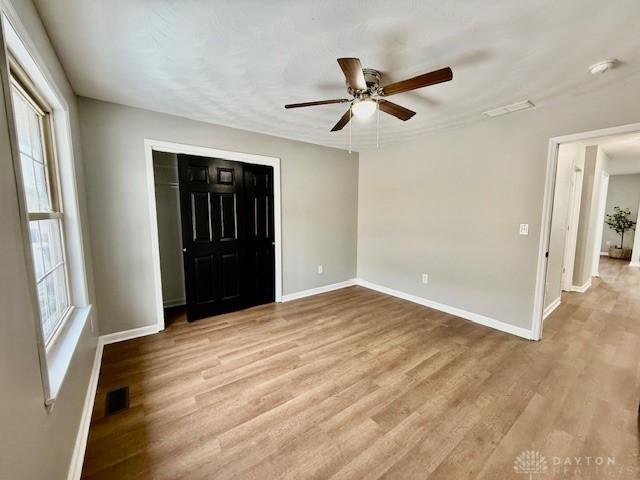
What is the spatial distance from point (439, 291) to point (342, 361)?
1.95m

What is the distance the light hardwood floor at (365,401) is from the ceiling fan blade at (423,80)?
218cm

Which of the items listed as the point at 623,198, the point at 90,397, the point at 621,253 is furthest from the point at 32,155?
the point at 623,198

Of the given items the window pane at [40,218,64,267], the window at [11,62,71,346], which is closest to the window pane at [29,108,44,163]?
the window at [11,62,71,346]

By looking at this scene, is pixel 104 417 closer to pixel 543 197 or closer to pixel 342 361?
pixel 342 361

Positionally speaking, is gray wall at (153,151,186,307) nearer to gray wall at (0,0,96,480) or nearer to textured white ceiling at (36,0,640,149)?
textured white ceiling at (36,0,640,149)

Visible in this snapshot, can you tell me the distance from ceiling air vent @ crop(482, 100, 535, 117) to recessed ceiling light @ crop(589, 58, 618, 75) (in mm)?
570

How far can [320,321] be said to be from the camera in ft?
10.9

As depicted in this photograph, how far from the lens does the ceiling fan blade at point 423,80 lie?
5.09 feet

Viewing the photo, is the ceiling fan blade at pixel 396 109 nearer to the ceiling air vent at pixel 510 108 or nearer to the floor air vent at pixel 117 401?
the ceiling air vent at pixel 510 108

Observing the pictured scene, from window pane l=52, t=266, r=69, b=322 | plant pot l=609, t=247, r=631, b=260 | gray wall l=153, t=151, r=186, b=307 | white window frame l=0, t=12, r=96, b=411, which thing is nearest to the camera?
white window frame l=0, t=12, r=96, b=411

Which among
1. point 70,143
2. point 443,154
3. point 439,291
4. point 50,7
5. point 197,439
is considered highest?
point 50,7

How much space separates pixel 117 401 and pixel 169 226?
237 cm

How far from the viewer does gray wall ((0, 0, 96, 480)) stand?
0.83 metres

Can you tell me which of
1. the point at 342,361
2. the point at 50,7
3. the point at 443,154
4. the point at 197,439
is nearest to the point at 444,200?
the point at 443,154
